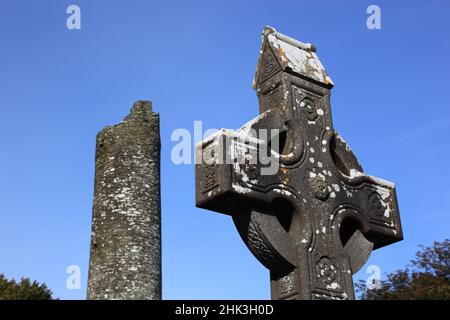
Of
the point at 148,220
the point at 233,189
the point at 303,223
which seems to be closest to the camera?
the point at 233,189

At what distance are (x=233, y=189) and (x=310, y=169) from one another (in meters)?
0.80

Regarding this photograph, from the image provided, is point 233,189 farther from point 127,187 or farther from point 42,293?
point 42,293

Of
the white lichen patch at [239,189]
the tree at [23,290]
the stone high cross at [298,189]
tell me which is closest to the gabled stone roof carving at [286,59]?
the stone high cross at [298,189]

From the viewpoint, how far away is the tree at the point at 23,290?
2535 centimetres

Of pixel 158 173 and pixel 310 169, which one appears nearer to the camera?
pixel 310 169

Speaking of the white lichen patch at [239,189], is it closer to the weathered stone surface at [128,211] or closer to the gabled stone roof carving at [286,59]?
the gabled stone roof carving at [286,59]

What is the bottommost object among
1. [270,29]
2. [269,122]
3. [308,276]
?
[308,276]

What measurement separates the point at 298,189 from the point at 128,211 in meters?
18.2

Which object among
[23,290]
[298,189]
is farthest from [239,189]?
[23,290]

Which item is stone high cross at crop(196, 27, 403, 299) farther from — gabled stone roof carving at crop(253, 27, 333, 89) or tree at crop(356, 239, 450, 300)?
tree at crop(356, 239, 450, 300)

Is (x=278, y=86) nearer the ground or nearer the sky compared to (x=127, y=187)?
nearer the ground

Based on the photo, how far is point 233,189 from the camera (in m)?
4.14

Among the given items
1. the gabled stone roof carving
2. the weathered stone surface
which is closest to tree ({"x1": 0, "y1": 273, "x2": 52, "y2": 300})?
the weathered stone surface
